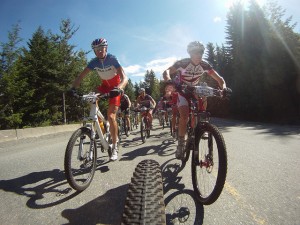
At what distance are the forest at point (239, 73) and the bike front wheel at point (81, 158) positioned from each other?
19.5 m

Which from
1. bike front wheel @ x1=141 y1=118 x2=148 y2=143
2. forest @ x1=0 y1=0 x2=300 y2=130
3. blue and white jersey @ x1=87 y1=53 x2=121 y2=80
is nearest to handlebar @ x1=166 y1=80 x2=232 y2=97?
blue and white jersey @ x1=87 y1=53 x2=121 y2=80

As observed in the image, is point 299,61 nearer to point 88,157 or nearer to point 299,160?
point 299,160

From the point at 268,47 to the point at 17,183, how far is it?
2655 centimetres

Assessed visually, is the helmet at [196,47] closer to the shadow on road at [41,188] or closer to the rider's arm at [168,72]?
the rider's arm at [168,72]

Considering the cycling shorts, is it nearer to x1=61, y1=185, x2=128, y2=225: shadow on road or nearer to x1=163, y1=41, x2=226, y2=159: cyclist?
x1=163, y1=41, x2=226, y2=159: cyclist

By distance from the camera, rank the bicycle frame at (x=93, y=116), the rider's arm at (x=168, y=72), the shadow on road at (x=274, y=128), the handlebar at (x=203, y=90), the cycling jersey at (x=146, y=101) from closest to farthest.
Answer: the handlebar at (x=203, y=90)
the bicycle frame at (x=93, y=116)
the rider's arm at (x=168, y=72)
the cycling jersey at (x=146, y=101)
the shadow on road at (x=274, y=128)

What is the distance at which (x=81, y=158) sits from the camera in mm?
3852

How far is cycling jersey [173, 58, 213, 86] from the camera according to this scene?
489 centimetres

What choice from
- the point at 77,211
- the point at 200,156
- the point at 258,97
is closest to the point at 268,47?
the point at 258,97

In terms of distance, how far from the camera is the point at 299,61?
22.4m

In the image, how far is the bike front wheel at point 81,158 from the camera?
133 inches

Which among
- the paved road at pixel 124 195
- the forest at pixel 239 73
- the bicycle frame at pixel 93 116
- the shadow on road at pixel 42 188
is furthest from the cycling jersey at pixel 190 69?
the forest at pixel 239 73

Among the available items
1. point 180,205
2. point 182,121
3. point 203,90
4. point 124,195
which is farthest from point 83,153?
point 203,90

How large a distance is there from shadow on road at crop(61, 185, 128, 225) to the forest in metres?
20.6
